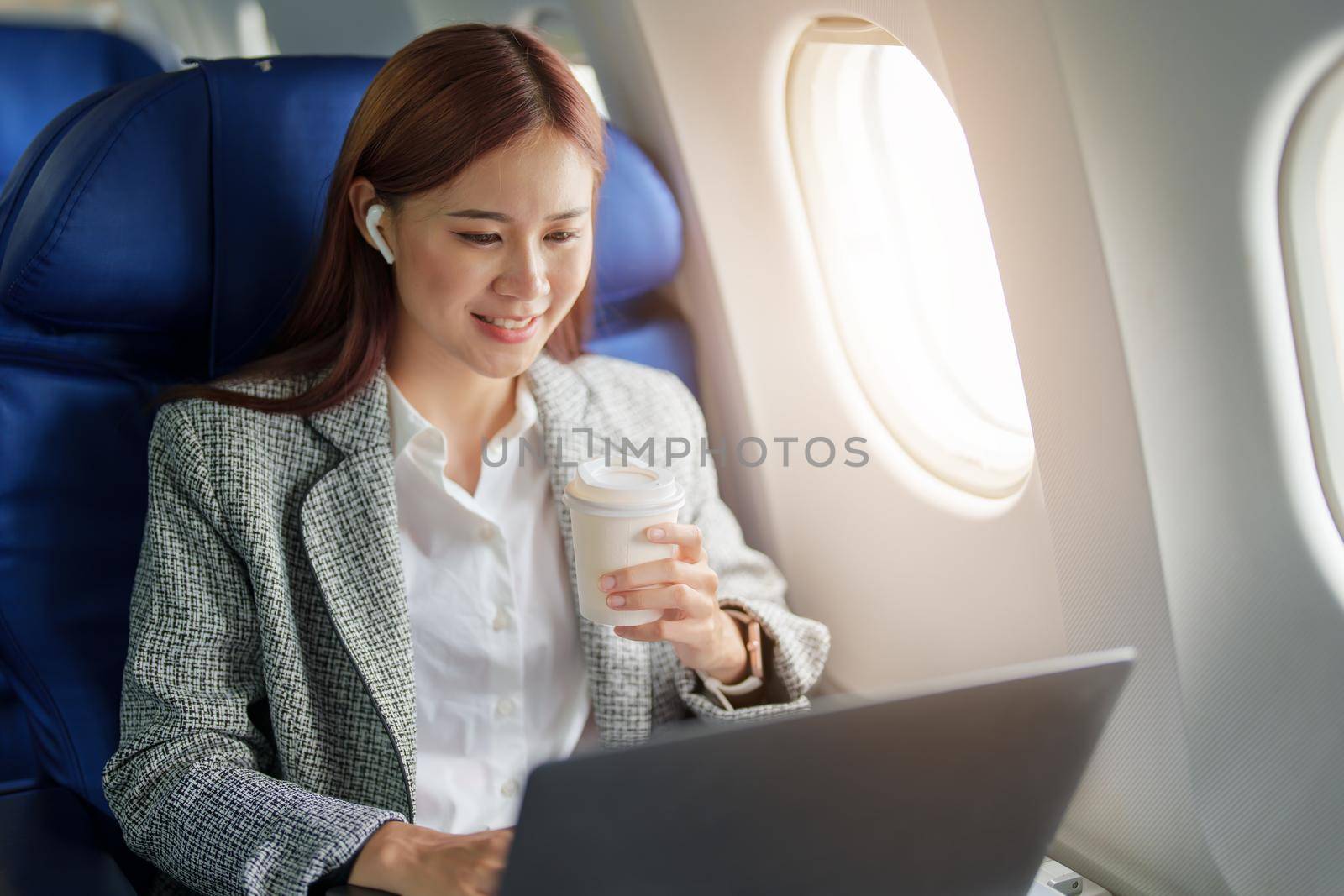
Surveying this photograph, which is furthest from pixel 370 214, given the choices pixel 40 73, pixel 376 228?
pixel 40 73

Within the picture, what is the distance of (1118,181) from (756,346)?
2.70 feet

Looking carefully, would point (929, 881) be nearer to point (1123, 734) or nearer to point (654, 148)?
point (1123, 734)

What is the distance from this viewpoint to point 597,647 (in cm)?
152

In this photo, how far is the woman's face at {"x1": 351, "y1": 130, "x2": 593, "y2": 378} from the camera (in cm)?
134

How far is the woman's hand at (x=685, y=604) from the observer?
1.22 meters

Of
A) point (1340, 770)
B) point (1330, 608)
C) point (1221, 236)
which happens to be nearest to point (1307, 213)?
point (1221, 236)

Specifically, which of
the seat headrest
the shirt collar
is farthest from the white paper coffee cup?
the seat headrest

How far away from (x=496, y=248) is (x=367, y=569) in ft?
1.34

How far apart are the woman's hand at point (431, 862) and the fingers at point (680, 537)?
0.32 m

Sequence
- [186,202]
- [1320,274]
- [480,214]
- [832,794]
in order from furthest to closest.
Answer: [186,202] < [480,214] < [1320,274] < [832,794]

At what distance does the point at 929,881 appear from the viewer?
3.28ft

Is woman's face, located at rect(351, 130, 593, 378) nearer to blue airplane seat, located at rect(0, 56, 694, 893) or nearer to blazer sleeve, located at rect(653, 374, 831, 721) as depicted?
blue airplane seat, located at rect(0, 56, 694, 893)

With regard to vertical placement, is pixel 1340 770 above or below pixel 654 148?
below
